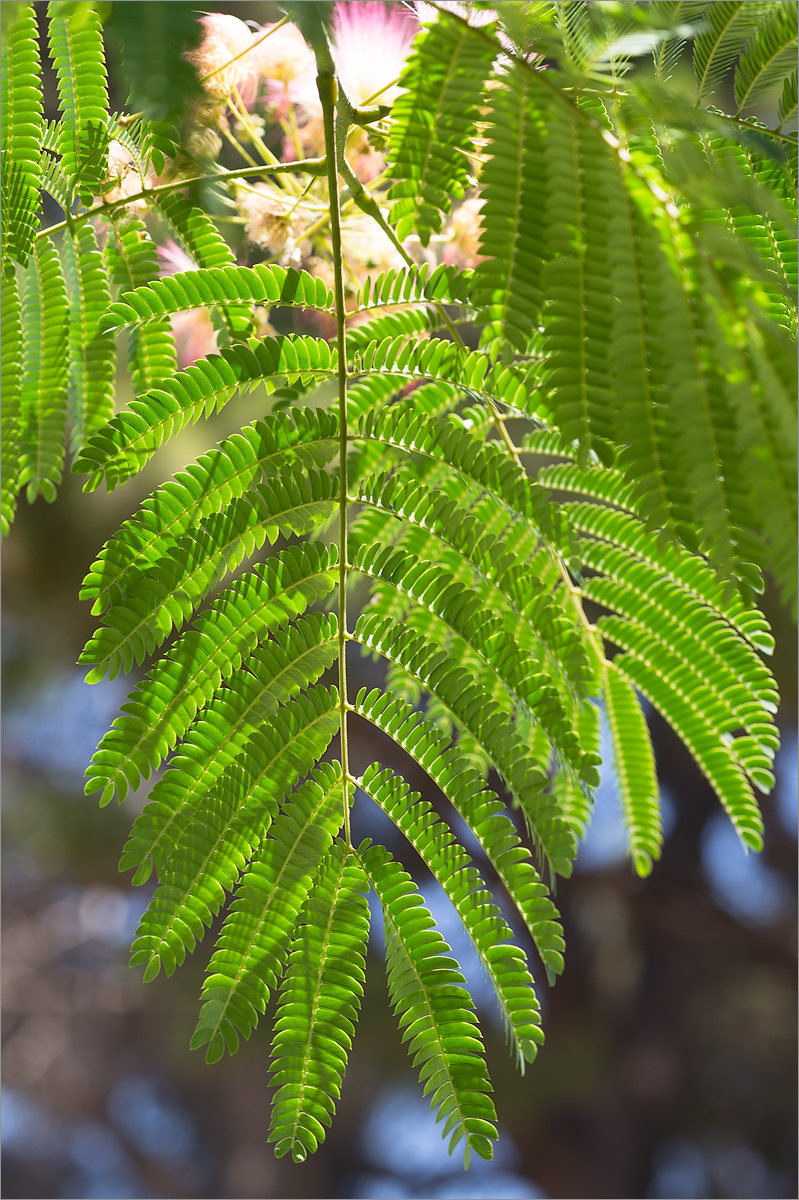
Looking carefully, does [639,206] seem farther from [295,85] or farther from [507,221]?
[295,85]

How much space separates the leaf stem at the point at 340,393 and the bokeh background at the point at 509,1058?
2857 mm

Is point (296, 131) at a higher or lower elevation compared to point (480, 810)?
higher

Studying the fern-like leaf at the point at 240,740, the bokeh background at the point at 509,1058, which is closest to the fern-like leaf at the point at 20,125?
the fern-like leaf at the point at 240,740

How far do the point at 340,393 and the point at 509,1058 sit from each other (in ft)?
11.0

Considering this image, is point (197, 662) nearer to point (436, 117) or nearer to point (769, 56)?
point (436, 117)

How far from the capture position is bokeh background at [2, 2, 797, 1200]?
3.55 meters

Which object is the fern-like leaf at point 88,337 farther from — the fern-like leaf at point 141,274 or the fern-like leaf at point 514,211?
the fern-like leaf at point 514,211

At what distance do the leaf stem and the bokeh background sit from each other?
9.37 ft

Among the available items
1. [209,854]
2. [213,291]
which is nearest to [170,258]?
[213,291]

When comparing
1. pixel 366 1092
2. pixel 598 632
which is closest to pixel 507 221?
pixel 598 632

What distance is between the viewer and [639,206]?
447mm

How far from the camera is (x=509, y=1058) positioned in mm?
3385

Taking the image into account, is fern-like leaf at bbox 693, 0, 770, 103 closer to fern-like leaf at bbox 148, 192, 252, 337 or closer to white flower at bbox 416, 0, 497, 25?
white flower at bbox 416, 0, 497, 25

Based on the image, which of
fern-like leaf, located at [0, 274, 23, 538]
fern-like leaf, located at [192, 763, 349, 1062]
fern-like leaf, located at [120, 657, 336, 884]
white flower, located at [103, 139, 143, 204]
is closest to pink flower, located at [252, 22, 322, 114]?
white flower, located at [103, 139, 143, 204]
